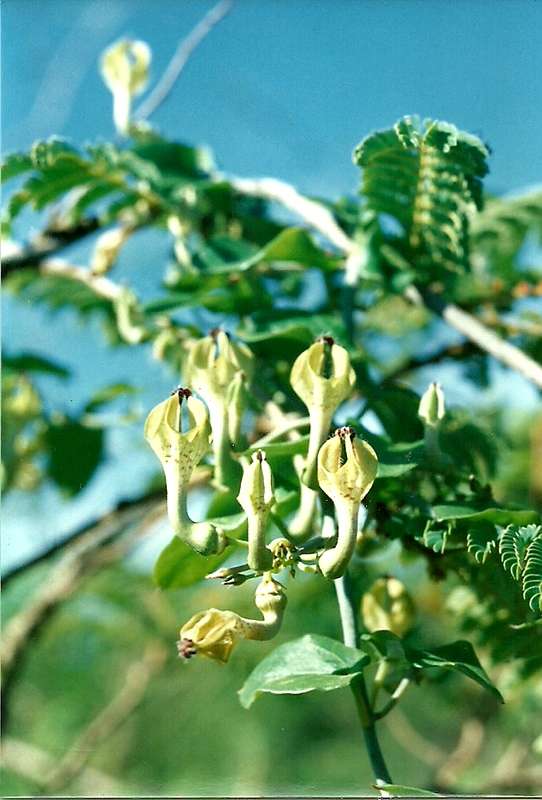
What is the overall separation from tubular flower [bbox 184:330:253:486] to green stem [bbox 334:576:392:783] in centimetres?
9

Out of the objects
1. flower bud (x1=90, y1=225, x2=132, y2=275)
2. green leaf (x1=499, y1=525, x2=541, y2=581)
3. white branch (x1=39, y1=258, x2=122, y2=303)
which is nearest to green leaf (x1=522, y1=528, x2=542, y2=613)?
green leaf (x1=499, y1=525, x2=541, y2=581)

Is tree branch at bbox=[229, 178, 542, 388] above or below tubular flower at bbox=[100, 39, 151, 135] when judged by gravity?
below

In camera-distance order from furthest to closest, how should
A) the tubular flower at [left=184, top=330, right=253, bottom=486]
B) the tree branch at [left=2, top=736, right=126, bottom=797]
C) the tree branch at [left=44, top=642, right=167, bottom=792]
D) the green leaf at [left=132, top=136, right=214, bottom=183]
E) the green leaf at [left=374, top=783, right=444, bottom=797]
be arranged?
1. the tree branch at [left=2, top=736, right=126, bottom=797]
2. the tree branch at [left=44, top=642, right=167, bottom=792]
3. the green leaf at [left=132, top=136, right=214, bottom=183]
4. the tubular flower at [left=184, top=330, right=253, bottom=486]
5. the green leaf at [left=374, top=783, right=444, bottom=797]

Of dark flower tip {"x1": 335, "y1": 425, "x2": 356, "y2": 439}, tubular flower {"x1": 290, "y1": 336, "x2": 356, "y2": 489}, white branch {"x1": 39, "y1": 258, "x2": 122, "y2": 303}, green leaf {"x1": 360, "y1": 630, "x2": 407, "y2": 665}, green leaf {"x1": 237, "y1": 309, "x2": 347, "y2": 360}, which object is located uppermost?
white branch {"x1": 39, "y1": 258, "x2": 122, "y2": 303}

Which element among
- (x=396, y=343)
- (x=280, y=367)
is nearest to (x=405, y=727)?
(x=396, y=343)

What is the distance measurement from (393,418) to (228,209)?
1.13 feet

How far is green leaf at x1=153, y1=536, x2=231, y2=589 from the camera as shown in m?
0.50

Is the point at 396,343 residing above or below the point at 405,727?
above

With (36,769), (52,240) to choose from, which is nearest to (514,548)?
(52,240)

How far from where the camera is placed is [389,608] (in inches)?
20.6

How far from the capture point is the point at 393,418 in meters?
0.59

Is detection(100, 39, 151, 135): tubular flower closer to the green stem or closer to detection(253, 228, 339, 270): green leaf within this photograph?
detection(253, 228, 339, 270): green leaf

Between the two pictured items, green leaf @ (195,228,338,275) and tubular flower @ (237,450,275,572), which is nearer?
tubular flower @ (237,450,275,572)

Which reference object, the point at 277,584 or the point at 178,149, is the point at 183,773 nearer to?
the point at 178,149
